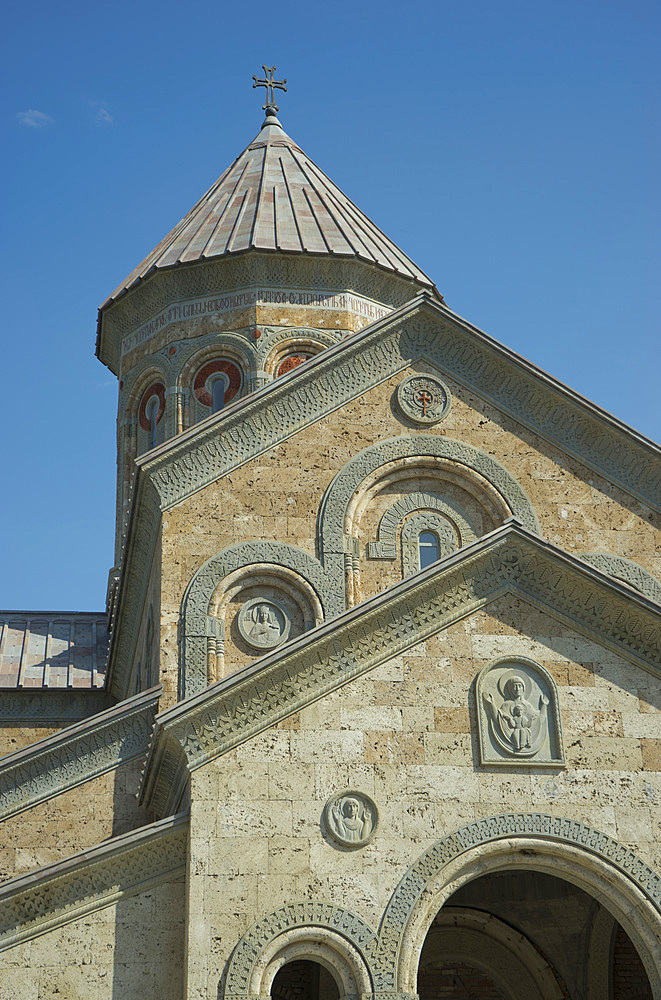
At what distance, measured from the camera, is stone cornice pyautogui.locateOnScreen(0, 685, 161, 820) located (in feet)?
44.9

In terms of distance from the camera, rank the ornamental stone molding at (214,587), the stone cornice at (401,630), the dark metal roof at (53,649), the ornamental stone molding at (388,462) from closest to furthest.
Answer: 1. the stone cornice at (401,630)
2. the ornamental stone molding at (214,587)
3. the ornamental stone molding at (388,462)
4. the dark metal roof at (53,649)

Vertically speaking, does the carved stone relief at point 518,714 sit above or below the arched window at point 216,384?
below

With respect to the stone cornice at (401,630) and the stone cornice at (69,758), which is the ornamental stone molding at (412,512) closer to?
the stone cornice at (69,758)

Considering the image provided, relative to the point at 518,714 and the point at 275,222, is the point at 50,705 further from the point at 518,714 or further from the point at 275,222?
the point at 518,714

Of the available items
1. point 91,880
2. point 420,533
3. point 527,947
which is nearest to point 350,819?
point 91,880

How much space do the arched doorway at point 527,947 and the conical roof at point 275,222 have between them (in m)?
9.34

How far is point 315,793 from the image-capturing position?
952 centimetres

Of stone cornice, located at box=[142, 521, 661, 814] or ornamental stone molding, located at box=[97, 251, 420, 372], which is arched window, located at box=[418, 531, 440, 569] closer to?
stone cornice, located at box=[142, 521, 661, 814]

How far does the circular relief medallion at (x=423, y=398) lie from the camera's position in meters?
14.3

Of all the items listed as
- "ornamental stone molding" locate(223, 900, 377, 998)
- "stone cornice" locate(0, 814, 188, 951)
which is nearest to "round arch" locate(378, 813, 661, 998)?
"ornamental stone molding" locate(223, 900, 377, 998)

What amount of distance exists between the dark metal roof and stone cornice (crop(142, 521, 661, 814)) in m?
7.98

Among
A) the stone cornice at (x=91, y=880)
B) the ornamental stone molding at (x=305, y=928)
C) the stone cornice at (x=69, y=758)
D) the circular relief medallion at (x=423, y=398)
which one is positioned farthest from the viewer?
the circular relief medallion at (x=423, y=398)

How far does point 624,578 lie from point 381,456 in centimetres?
286

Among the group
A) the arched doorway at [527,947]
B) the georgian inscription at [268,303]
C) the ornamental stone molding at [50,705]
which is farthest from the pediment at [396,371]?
the ornamental stone molding at [50,705]
